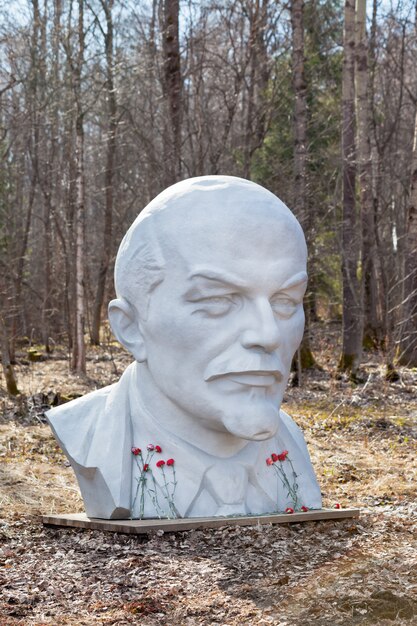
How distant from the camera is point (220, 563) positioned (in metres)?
4.53

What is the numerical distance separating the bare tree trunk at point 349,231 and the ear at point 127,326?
24.9 feet

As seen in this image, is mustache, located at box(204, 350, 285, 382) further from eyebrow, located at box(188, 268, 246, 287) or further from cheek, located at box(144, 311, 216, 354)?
eyebrow, located at box(188, 268, 246, 287)

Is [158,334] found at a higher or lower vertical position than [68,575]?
higher

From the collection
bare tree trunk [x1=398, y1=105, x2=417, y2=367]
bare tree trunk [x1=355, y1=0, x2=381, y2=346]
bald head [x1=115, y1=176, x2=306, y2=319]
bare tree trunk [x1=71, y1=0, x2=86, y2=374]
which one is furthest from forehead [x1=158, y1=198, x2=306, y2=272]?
bare tree trunk [x1=71, y1=0, x2=86, y2=374]

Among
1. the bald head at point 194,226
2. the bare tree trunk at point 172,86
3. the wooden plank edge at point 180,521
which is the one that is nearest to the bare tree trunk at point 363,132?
the bare tree trunk at point 172,86

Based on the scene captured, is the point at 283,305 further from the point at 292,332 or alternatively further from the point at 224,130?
the point at 224,130

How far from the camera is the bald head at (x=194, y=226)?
4.89 metres

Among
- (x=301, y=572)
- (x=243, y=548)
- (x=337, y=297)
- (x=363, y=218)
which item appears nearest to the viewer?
(x=301, y=572)

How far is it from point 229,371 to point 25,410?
5.25 m

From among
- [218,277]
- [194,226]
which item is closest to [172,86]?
[194,226]

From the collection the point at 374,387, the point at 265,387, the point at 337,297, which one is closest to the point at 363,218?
the point at 374,387

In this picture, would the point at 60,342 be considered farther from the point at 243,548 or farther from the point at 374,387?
the point at 243,548

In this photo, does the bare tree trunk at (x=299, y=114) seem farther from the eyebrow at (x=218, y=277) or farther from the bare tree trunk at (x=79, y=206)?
the eyebrow at (x=218, y=277)

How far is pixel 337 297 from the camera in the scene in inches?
810
